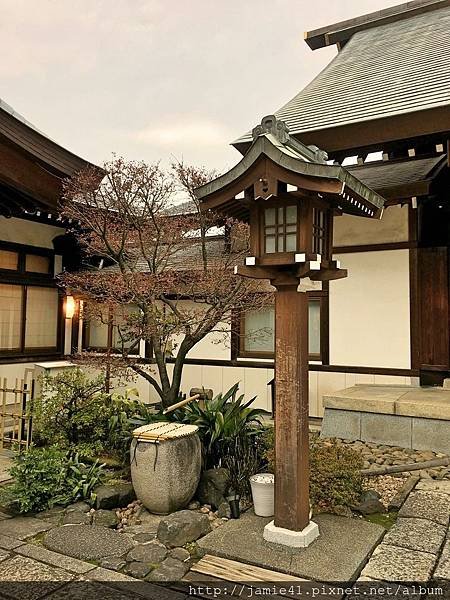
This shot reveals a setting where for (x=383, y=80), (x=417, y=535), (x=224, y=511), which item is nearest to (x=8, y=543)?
(x=224, y=511)

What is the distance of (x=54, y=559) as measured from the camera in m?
3.17

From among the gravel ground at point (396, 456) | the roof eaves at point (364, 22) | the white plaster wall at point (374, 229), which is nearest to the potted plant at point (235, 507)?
the gravel ground at point (396, 456)

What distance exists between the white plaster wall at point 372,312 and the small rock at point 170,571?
16.3 ft

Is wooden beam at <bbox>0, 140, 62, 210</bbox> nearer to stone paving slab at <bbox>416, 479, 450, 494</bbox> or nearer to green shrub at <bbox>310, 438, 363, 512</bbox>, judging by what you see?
green shrub at <bbox>310, 438, 363, 512</bbox>

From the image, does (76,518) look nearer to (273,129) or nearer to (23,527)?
(23,527)

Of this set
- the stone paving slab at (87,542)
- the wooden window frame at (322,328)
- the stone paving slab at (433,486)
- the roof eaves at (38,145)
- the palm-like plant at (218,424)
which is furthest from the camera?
the wooden window frame at (322,328)

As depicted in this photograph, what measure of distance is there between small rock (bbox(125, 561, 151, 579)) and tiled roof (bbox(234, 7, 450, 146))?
18.3 feet

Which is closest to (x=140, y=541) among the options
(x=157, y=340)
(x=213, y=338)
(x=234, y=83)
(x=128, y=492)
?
(x=128, y=492)

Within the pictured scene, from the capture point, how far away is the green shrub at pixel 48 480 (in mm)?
4086

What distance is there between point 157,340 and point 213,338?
10.9 feet

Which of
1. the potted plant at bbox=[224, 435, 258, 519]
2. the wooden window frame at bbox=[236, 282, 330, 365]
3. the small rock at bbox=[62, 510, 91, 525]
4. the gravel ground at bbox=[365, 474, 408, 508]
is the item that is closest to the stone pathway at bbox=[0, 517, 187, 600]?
the small rock at bbox=[62, 510, 91, 525]

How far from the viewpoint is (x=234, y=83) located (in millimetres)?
15773

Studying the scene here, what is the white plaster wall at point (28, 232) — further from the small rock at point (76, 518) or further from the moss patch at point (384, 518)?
the moss patch at point (384, 518)

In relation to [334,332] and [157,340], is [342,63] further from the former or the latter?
[157,340]
